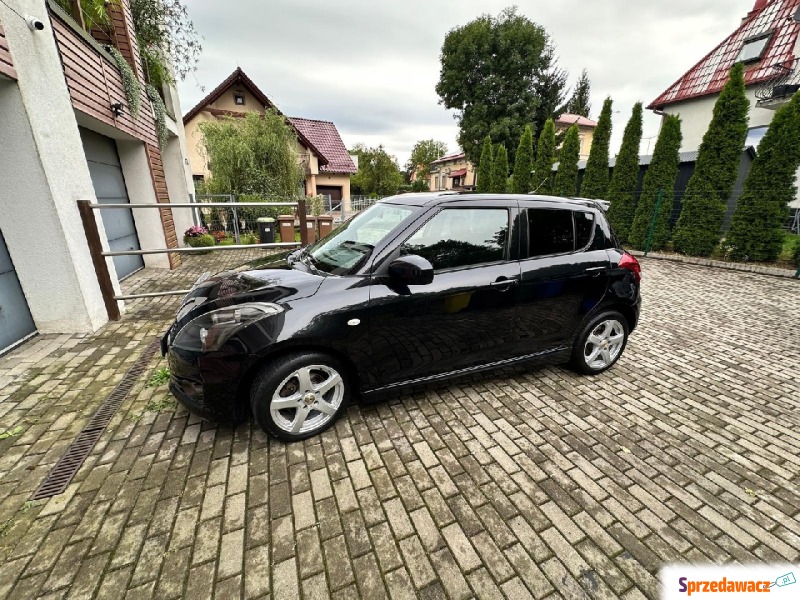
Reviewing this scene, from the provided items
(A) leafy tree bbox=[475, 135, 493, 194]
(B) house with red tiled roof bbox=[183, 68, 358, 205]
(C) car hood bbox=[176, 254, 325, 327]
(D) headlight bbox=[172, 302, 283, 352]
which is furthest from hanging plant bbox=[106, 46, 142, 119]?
(A) leafy tree bbox=[475, 135, 493, 194]

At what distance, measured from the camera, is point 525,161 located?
16.6 meters

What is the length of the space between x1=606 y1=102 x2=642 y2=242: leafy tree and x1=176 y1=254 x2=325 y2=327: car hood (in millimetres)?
11553

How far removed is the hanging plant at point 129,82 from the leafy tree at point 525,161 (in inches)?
584

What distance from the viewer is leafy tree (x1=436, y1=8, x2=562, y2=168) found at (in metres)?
26.2

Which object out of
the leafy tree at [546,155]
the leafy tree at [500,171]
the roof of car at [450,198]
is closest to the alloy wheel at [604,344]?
the roof of car at [450,198]

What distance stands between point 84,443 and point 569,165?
51.2 ft

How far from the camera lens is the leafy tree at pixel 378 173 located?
42.7 m

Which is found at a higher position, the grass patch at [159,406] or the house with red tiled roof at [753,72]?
the house with red tiled roof at [753,72]

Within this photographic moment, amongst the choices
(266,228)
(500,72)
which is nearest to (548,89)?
(500,72)

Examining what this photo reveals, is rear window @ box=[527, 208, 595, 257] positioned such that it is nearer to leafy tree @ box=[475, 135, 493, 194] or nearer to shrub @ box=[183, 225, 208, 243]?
shrub @ box=[183, 225, 208, 243]

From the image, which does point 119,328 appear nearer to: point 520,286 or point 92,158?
point 92,158

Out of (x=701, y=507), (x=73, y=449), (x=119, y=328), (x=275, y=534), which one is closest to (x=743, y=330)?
(x=701, y=507)

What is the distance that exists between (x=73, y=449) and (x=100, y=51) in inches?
257

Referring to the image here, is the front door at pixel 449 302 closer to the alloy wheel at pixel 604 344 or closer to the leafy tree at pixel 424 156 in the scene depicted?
the alloy wheel at pixel 604 344
